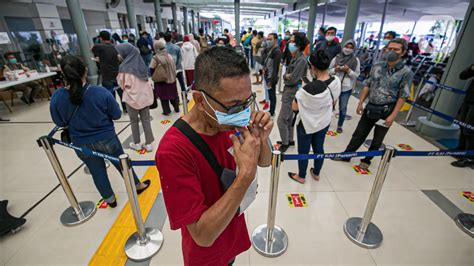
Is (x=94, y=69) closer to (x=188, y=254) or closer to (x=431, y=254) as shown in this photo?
(x=188, y=254)

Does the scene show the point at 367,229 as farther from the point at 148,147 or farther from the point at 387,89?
the point at 148,147

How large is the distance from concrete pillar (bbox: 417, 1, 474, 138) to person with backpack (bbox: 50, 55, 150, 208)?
577 centimetres

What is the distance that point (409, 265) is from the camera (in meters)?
2.28

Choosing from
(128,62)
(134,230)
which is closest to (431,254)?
(134,230)

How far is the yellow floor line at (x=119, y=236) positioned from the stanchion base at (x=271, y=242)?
4.45 ft

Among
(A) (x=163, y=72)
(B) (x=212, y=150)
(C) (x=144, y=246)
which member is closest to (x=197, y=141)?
(B) (x=212, y=150)

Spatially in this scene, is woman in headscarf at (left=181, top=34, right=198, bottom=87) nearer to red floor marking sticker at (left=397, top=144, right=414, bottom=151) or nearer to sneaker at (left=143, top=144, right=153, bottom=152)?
sneaker at (left=143, top=144, right=153, bottom=152)

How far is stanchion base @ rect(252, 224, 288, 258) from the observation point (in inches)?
93.0

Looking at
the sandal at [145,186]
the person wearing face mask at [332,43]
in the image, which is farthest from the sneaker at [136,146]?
the person wearing face mask at [332,43]

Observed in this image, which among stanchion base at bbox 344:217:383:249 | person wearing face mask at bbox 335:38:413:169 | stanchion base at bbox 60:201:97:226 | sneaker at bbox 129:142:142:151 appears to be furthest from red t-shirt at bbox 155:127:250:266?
sneaker at bbox 129:142:142:151

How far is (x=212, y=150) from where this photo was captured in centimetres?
103

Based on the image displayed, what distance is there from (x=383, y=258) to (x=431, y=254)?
0.52m

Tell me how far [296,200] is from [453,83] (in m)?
4.08

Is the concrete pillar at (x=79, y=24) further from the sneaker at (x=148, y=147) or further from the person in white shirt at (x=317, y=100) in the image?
the person in white shirt at (x=317, y=100)
